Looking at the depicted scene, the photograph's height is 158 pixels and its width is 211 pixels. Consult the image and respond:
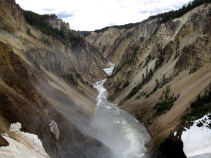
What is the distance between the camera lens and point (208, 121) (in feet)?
52.2

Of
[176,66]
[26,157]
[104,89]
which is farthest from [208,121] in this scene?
[104,89]

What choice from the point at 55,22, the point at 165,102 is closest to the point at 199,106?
the point at 165,102

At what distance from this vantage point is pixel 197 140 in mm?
15273

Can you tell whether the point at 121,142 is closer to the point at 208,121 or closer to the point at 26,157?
the point at 208,121

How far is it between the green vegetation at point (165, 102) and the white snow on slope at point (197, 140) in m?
10.5

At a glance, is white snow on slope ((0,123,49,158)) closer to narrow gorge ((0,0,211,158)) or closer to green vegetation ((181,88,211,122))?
narrow gorge ((0,0,211,158))

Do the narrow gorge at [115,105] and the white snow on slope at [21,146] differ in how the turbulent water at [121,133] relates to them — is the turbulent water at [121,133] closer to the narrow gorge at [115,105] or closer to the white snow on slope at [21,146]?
the narrow gorge at [115,105]

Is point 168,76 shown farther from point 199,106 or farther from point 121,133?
point 199,106

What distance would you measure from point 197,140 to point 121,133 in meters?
12.9

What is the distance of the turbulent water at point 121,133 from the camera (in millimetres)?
21844

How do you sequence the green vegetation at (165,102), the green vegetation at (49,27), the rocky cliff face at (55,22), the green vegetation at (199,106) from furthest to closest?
the rocky cliff face at (55,22) < the green vegetation at (49,27) < the green vegetation at (165,102) < the green vegetation at (199,106)

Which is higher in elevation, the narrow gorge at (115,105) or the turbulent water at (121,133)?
the narrow gorge at (115,105)

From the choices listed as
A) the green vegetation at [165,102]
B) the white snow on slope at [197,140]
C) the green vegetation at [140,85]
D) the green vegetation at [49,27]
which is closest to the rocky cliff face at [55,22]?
the green vegetation at [49,27]

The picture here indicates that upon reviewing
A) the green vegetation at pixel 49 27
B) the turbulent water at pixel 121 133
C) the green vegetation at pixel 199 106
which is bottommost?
the turbulent water at pixel 121 133
